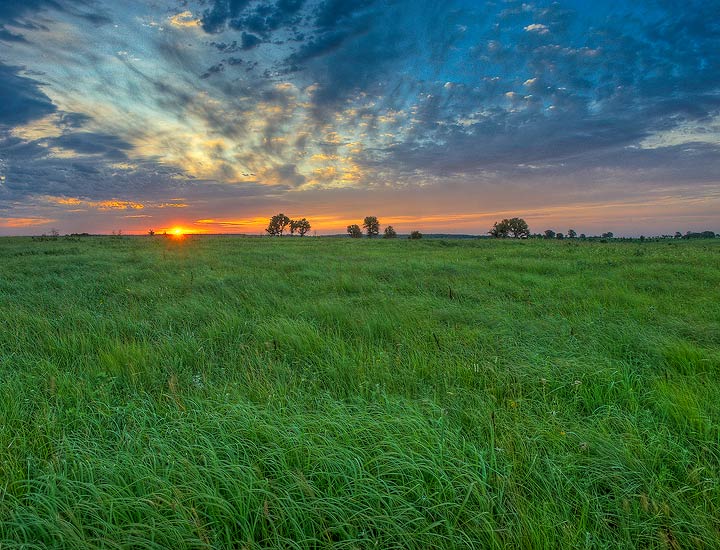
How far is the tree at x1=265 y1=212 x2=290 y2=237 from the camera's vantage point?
5123 inches

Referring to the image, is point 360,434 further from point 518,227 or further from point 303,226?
point 303,226

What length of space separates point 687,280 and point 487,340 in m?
10.1

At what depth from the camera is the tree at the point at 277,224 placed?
427 feet

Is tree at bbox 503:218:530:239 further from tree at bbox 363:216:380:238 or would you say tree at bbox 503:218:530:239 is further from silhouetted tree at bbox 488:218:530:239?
tree at bbox 363:216:380:238

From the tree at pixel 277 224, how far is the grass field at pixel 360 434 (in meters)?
128

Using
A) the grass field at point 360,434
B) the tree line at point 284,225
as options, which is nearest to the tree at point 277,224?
the tree line at point 284,225

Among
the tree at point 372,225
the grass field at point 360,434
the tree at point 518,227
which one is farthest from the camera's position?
the tree at point 372,225

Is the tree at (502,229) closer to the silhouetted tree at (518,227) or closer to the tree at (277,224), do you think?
the silhouetted tree at (518,227)

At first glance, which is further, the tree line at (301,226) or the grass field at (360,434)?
the tree line at (301,226)

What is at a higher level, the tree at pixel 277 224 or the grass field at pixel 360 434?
the tree at pixel 277 224

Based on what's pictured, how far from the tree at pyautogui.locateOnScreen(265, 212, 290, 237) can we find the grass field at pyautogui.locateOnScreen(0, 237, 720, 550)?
128 metres

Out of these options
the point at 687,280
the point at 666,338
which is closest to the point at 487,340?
the point at 666,338

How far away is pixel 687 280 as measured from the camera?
1055 cm

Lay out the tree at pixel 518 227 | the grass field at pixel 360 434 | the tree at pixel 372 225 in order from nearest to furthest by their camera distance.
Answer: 1. the grass field at pixel 360 434
2. the tree at pixel 518 227
3. the tree at pixel 372 225
